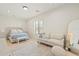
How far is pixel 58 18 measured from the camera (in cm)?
163

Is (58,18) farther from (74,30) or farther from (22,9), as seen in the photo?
(22,9)

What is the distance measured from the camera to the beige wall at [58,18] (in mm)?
1571

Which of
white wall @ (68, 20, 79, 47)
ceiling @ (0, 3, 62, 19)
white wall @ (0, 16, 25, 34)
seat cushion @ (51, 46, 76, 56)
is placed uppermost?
ceiling @ (0, 3, 62, 19)

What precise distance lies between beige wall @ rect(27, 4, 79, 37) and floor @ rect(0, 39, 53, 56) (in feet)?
0.56

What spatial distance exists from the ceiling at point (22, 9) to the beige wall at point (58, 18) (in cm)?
8

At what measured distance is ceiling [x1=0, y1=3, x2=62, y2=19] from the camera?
1.58 m

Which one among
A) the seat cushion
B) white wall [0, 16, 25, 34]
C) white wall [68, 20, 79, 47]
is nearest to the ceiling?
white wall [0, 16, 25, 34]

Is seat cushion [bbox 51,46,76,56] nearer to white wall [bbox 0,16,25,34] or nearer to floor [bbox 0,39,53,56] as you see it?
floor [bbox 0,39,53,56]

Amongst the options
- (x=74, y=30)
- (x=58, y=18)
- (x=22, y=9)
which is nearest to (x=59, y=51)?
(x=74, y=30)

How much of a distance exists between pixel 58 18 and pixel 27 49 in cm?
66

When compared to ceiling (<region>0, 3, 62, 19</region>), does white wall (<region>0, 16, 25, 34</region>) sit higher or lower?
lower

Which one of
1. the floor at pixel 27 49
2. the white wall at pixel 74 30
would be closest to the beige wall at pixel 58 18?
the white wall at pixel 74 30

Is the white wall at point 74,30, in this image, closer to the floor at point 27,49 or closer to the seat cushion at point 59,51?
the seat cushion at point 59,51

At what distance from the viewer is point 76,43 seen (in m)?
1.59
